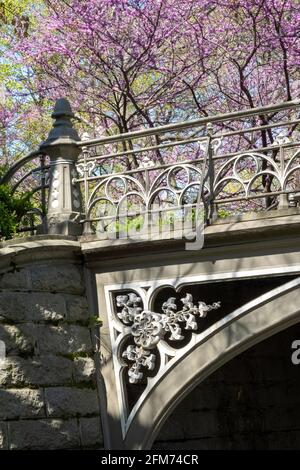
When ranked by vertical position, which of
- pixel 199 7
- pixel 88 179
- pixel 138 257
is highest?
pixel 199 7

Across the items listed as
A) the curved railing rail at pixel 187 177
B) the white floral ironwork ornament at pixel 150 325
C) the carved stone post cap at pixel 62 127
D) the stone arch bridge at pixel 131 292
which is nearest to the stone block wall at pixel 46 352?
the stone arch bridge at pixel 131 292

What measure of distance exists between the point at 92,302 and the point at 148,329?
2.08 feet

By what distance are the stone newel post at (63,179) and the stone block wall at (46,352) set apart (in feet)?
0.87

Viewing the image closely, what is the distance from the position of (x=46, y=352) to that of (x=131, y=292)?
0.90 m

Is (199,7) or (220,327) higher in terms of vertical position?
(199,7)

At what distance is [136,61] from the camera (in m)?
11.1

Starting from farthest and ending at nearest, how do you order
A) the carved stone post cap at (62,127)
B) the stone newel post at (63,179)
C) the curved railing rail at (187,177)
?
the carved stone post cap at (62,127), the stone newel post at (63,179), the curved railing rail at (187,177)

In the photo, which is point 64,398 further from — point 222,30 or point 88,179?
point 222,30

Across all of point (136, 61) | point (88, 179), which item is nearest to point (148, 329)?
point (88, 179)

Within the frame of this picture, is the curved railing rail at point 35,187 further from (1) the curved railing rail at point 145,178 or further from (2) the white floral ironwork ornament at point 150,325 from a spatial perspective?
(2) the white floral ironwork ornament at point 150,325

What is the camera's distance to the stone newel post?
866 cm

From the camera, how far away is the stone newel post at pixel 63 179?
866 centimetres

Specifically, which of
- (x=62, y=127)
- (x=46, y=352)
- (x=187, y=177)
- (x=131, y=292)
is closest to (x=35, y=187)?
(x=62, y=127)

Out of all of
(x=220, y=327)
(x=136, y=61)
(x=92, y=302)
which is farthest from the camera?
(x=136, y=61)
